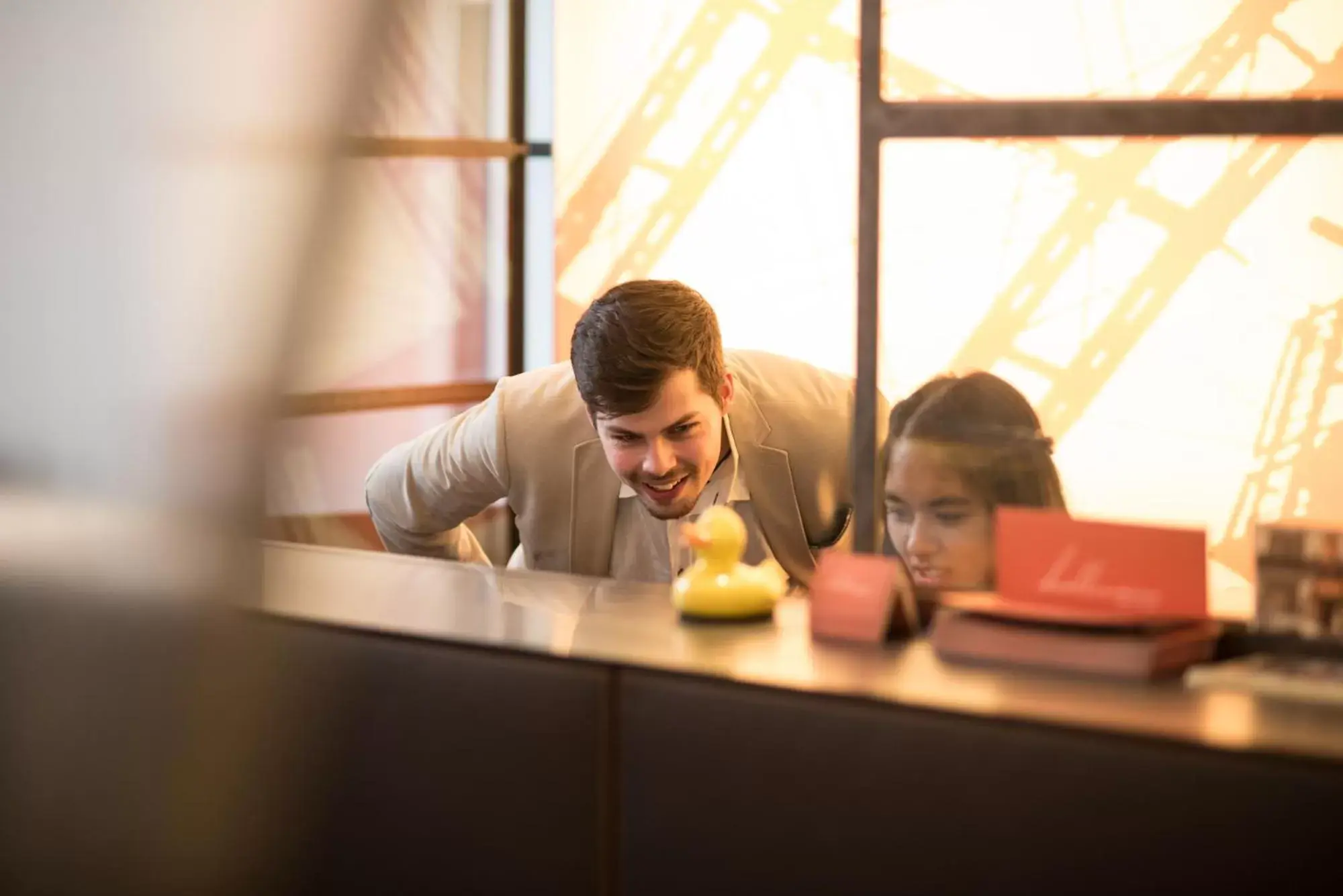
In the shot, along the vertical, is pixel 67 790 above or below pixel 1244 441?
below

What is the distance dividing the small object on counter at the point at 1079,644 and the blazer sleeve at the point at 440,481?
147cm

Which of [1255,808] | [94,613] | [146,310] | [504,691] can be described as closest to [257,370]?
[146,310]

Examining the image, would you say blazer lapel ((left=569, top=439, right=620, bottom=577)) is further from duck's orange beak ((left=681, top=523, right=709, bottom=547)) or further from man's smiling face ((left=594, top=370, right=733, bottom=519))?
duck's orange beak ((left=681, top=523, right=709, bottom=547))

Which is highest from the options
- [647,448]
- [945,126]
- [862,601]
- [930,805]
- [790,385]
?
[945,126]

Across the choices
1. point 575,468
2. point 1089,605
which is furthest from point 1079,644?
point 575,468

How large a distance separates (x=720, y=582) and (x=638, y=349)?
1025 millimetres

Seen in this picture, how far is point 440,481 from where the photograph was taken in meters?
2.51

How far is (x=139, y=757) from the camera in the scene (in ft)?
4.33

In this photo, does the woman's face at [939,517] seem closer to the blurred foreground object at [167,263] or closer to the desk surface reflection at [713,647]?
the desk surface reflection at [713,647]

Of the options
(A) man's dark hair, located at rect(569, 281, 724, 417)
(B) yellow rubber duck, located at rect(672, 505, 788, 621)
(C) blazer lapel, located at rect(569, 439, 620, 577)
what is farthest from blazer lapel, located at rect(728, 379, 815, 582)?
(B) yellow rubber duck, located at rect(672, 505, 788, 621)

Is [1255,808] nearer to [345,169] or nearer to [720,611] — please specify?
[720,611]

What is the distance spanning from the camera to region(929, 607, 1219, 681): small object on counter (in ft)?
3.05

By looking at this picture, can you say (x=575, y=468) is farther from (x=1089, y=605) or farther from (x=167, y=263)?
(x=1089, y=605)

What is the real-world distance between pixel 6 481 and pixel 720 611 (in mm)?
921
